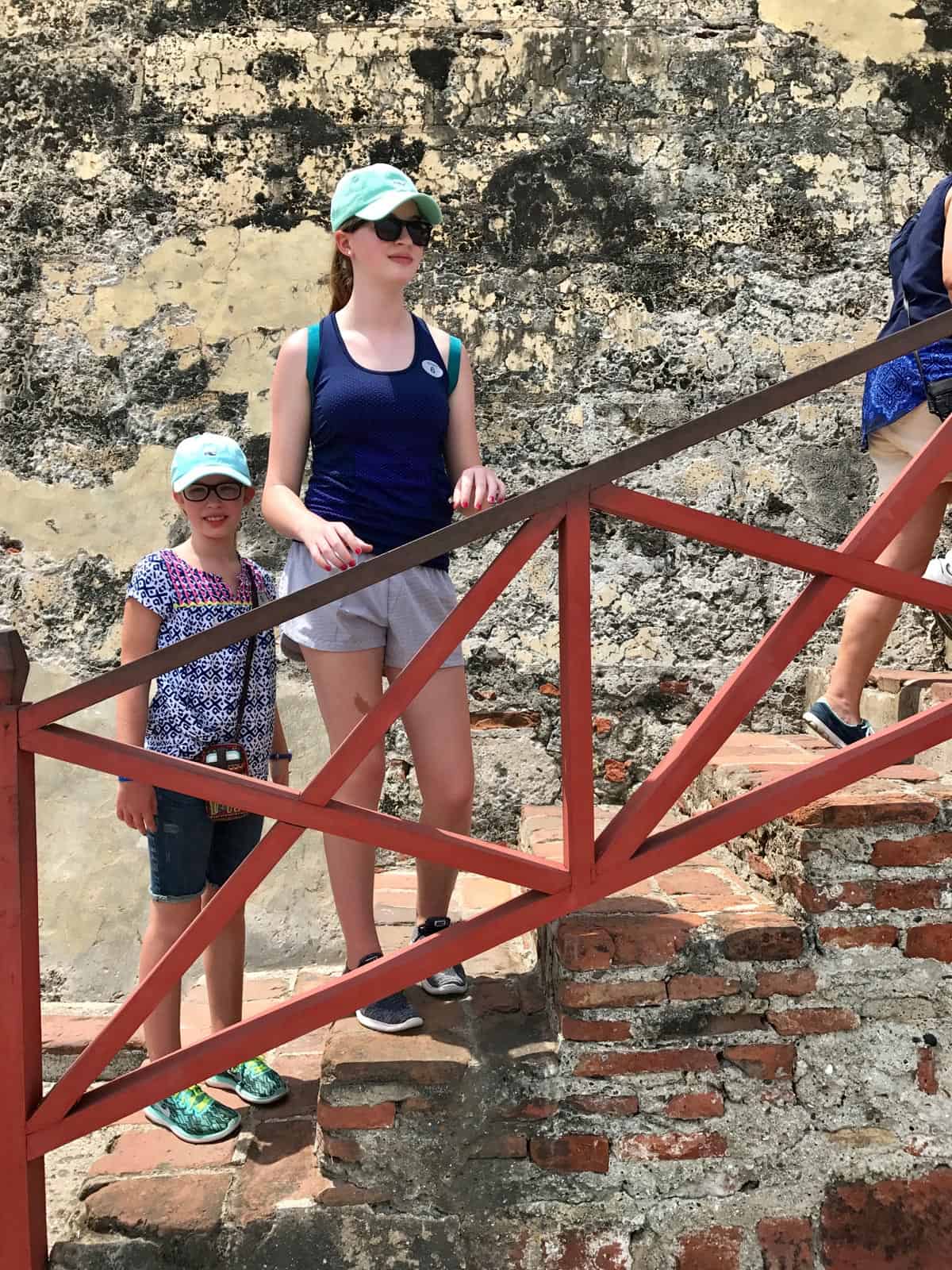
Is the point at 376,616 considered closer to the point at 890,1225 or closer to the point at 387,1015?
the point at 387,1015

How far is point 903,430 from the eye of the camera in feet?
7.88

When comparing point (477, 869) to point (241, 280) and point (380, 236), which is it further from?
point (241, 280)

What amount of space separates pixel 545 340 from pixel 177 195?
1.27 metres

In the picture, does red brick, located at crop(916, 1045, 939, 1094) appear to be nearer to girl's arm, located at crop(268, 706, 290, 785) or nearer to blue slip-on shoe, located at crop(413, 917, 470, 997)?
blue slip-on shoe, located at crop(413, 917, 470, 997)

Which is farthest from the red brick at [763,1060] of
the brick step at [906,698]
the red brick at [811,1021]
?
the brick step at [906,698]

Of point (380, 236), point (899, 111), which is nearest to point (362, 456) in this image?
point (380, 236)

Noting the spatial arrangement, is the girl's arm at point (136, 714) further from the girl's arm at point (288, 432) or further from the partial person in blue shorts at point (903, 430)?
the partial person in blue shorts at point (903, 430)

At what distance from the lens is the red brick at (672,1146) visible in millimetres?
2041

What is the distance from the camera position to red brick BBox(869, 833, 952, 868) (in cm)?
215

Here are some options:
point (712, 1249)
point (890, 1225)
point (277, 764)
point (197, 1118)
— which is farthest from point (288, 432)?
point (890, 1225)

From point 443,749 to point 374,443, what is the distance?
0.62 meters

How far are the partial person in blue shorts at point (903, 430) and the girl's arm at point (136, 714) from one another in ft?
4.79

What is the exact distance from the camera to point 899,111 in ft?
11.4

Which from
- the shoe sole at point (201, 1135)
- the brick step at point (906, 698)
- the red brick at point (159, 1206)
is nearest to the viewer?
the red brick at point (159, 1206)
